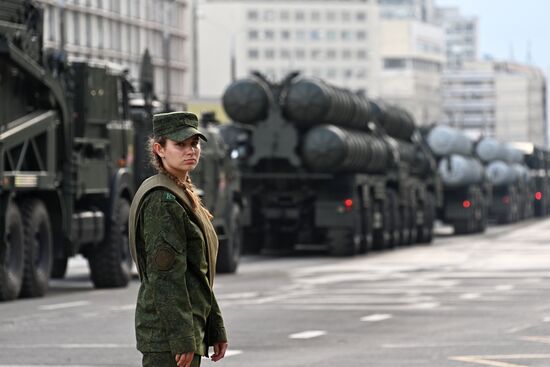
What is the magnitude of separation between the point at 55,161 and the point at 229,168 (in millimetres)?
9236

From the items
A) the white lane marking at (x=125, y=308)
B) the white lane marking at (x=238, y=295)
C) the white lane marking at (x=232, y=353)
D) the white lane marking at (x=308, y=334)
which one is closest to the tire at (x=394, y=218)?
the white lane marking at (x=238, y=295)

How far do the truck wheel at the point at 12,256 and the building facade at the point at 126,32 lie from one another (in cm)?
7939

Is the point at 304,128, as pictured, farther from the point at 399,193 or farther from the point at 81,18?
the point at 81,18

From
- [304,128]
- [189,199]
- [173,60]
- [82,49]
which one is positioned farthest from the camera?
[173,60]

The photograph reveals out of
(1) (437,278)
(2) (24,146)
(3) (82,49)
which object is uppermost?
(3) (82,49)

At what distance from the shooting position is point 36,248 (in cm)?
2383

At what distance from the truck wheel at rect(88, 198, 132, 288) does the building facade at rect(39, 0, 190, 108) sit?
76042mm

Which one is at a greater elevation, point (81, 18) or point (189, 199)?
point (81, 18)

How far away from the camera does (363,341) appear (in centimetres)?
1653

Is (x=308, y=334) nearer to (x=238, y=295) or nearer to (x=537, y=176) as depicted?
(x=238, y=295)

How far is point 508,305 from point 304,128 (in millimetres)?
17915

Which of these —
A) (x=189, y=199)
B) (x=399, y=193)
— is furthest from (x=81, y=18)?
(x=189, y=199)

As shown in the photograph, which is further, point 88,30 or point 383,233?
point 88,30

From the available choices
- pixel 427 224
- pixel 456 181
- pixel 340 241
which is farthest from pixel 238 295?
pixel 456 181
